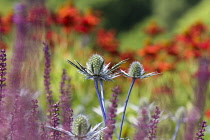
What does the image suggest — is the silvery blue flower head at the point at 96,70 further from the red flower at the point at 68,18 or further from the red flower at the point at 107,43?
the red flower at the point at 107,43

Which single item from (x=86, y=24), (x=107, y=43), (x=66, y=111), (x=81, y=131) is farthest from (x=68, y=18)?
(x=81, y=131)

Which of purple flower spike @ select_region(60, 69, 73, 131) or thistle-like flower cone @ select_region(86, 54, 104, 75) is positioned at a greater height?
thistle-like flower cone @ select_region(86, 54, 104, 75)

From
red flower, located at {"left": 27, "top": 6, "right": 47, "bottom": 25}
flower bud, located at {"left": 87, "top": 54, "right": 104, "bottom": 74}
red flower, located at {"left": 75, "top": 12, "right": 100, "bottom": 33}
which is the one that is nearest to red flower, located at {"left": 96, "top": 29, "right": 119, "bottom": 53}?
red flower, located at {"left": 75, "top": 12, "right": 100, "bottom": 33}

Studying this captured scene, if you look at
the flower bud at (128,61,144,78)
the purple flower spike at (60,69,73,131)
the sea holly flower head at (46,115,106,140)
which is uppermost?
the flower bud at (128,61,144,78)

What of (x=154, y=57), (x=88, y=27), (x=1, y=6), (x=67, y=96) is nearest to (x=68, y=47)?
(x=88, y=27)

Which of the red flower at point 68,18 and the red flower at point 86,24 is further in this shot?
the red flower at point 86,24

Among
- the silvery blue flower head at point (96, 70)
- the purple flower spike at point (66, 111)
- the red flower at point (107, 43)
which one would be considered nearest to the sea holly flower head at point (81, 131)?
the purple flower spike at point (66, 111)

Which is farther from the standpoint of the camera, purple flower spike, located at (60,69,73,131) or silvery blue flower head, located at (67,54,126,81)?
silvery blue flower head, located at (67,54,126,81)

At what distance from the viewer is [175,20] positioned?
10.8 metres

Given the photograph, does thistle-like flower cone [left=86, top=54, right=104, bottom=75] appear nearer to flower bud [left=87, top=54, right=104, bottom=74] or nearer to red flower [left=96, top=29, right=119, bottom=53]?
flower bud [left=87, top=54, right=104, bottom=74]

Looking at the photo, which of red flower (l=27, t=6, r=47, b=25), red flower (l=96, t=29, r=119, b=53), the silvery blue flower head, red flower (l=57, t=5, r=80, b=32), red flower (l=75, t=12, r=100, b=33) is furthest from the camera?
red flower (l=96, t=29, r=119, b=53)

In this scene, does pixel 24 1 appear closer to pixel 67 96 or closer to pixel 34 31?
pixel 34 31

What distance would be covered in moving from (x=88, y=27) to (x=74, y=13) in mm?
279

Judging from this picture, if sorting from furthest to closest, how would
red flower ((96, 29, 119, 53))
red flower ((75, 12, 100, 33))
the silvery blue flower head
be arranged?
red flower ((96, 29, 119, 53)), red flower ((75, 12, 100, 33)), the silvery blue flower head
